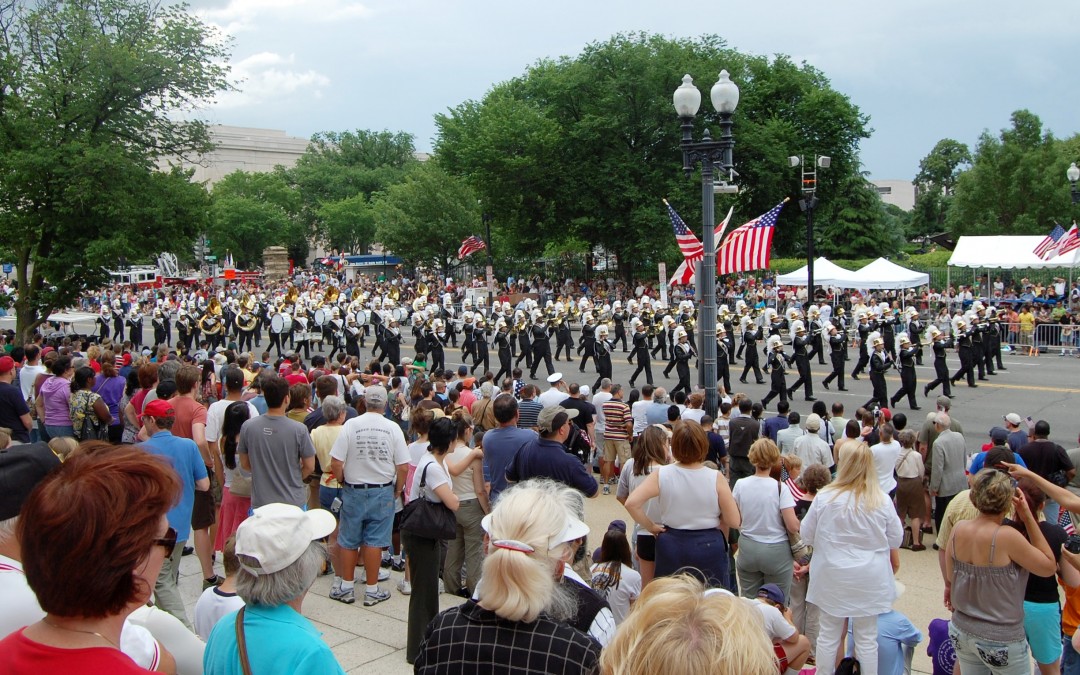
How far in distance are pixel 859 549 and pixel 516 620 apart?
9.91 feet

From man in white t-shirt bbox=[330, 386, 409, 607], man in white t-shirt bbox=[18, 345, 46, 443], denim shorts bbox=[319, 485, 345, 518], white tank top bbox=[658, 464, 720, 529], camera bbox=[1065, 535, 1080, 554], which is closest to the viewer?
camera bbox=[1065, 535, 1080, 554]

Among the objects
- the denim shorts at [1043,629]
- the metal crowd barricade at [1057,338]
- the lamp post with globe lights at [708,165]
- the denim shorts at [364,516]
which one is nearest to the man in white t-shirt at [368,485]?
the denim shorts at [364,516]

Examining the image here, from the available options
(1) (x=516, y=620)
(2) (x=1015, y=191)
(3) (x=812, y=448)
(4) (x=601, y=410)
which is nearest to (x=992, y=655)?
(1) (x=516, y=620)

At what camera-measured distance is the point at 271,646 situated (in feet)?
9.20

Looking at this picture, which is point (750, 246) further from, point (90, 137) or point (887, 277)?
point (90, 137)

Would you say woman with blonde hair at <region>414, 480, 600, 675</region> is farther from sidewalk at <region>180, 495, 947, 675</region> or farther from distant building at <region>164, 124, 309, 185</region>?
distant building at <region>164, 124, 309, 185</region>

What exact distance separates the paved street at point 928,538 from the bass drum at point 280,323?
5.01 meters

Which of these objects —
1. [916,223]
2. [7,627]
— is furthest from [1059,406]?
[916,223]

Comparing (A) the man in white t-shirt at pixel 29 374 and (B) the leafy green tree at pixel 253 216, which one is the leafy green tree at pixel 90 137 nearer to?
(A) the man in white t-shirt at pixel 29 374

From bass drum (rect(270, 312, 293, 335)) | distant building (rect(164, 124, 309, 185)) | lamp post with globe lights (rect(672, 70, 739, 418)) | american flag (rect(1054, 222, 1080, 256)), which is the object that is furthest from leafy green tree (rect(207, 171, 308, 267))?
lamp post with globe lights (rect(672, 70, 739, 418))

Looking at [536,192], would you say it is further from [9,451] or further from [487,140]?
[9,451]

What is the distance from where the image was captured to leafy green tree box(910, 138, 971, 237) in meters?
80.8

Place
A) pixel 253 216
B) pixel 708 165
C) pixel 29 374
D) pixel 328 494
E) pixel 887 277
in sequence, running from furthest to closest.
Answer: pixel 253 216
pixel 887 277
pixel 708 165
pixel 29 374
pixel 328 494

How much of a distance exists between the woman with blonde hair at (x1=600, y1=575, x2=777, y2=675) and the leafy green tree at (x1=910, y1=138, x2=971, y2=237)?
3346 inches
